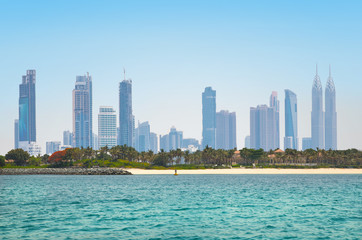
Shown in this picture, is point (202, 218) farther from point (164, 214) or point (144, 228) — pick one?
point (144, 228)

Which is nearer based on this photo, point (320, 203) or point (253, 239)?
point (253, 239)

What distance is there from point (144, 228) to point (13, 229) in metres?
11.7

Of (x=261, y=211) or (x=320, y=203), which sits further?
(x=320, y=203)

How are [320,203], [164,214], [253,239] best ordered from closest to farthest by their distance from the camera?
[253,239] → [164,214] → [320,203]

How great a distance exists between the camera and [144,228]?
1684 inches

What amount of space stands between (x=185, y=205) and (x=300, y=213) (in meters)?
16.4

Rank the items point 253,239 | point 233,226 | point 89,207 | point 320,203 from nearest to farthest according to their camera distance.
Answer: point 253,239, point 233,226, point 89,207, point 320,203

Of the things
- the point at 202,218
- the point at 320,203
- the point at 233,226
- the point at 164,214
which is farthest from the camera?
the point at 320,203

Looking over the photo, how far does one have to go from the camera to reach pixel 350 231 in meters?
41.1

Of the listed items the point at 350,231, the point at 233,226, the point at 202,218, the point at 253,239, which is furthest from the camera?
the point at 202,218

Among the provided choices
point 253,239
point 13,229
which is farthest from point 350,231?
point 13,229

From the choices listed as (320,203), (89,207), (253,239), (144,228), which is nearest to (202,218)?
(144,228)

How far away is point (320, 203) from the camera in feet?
217

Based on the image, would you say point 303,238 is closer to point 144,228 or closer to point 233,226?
point 233,226
